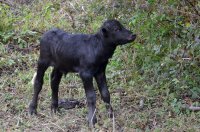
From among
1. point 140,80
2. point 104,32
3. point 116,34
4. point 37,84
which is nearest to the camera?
point 116,34

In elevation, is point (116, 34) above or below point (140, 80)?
above

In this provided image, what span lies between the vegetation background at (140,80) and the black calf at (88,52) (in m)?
0.53

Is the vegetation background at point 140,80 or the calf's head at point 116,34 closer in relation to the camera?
the calf's head at point 116,34

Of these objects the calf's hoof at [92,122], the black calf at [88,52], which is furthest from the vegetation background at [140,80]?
the black calf at [88,52]

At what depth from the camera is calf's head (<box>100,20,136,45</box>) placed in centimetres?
586

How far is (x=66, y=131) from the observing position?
6.13 metres

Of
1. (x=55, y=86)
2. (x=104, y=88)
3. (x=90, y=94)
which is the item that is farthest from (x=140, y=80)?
(x=90, y=94)

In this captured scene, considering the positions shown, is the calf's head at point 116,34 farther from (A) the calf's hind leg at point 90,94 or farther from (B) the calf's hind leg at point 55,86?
(B) the calf's hind leg at point 55,86

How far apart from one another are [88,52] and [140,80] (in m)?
1.93

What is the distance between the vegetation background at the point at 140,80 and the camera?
638 centimetres

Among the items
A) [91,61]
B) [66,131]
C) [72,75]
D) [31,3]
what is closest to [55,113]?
[66,131]

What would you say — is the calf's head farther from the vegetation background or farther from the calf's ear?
the vegetation background

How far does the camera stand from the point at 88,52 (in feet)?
19.9

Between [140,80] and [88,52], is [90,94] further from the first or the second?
[140,80]
